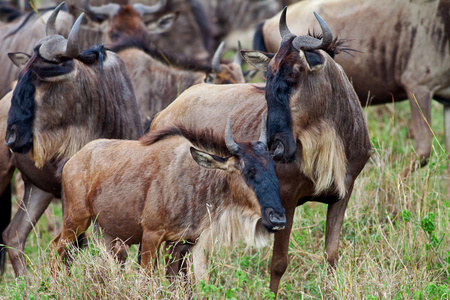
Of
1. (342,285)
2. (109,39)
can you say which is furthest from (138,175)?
(109,39)

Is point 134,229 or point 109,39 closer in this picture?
point 134,229

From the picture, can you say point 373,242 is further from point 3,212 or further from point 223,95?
point 3,212

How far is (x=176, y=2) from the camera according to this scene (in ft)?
44.5

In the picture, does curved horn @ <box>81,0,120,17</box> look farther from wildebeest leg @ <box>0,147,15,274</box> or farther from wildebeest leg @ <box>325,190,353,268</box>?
wildebeest leg @ <box>325,190,353,268</box>

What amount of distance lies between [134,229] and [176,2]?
376 inches

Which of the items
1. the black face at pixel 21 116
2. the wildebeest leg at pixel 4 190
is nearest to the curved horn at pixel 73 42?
the black face at pixel 21 116

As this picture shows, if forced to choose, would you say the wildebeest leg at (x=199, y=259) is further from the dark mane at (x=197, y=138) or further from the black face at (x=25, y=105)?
the black face at (x=25, y=105)

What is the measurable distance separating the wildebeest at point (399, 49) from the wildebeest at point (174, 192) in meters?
2.56

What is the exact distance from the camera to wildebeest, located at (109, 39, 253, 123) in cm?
795

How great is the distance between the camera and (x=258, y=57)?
4.88m

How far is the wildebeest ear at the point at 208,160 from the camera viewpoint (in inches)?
167

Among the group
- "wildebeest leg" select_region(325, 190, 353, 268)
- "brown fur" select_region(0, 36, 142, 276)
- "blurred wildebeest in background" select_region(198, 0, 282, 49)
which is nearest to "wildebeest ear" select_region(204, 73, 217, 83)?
"brown fur" select_region(0, 36, 142, 276)

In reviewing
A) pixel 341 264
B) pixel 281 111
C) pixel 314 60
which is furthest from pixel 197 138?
pixel 341 264

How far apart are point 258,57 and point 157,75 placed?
130 inches
